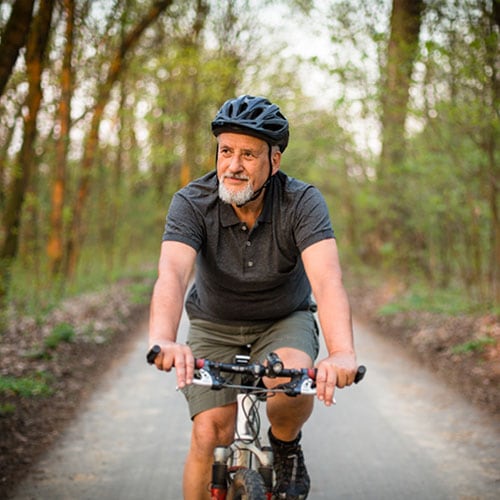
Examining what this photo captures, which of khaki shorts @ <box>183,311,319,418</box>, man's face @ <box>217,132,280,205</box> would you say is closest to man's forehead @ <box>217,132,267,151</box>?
man's face @ <box>217,132,280,205</box>

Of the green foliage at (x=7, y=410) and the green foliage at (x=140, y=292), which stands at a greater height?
the green foliage at (x=140, y=292)

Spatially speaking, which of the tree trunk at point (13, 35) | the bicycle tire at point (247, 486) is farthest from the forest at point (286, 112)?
the bicycle tire at point (247, 486)

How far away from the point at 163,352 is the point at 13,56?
4.68m

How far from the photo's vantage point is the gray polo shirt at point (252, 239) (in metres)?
3.42

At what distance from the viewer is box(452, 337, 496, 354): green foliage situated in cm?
836

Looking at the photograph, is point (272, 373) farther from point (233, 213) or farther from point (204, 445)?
point (233, 213)

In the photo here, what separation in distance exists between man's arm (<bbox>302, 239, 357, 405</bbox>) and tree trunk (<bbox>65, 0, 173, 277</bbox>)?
11354mm

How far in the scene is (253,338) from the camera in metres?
3.71

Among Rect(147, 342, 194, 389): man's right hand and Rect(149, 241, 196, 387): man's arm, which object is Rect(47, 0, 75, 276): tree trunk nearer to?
Rect(149, 241, 196, 387): man's arm

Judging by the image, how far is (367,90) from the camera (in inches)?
455

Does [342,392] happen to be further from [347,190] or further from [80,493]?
[347,190]

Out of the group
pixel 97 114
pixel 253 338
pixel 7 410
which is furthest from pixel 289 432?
pixel 97 114

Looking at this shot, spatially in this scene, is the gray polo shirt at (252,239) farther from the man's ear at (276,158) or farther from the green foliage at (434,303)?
the green foliage at (434,303)

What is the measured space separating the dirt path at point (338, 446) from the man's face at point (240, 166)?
2.20 meters
